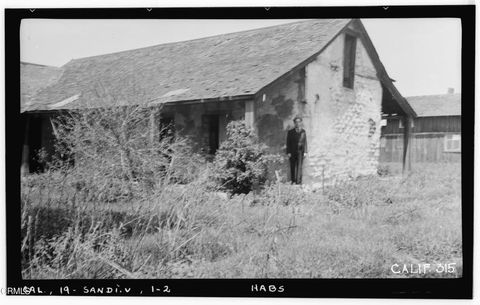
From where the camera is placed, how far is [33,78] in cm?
471

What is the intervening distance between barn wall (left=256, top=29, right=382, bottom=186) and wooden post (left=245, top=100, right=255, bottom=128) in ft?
0.46

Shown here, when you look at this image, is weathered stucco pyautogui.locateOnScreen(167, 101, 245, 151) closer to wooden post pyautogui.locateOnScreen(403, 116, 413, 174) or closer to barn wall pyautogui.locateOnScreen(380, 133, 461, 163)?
barn wall pyautogui.locateOnScreen(380, 133, 461, 163)

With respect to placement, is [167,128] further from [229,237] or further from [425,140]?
[425,140]

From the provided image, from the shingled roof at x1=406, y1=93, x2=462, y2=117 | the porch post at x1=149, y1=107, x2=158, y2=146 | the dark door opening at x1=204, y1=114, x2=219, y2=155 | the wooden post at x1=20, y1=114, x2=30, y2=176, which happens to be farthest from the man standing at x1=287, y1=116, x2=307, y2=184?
the wooden post at x1=20, y1=114, x2=30, y2=176

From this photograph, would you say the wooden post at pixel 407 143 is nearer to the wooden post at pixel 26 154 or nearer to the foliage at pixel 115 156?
the foliage at pixel 115 156

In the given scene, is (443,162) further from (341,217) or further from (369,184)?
(341,217)

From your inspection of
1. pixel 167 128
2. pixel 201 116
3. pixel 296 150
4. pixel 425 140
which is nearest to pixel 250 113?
pixel 201 116

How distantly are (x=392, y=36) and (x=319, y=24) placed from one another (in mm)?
944

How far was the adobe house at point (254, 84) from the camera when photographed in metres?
5.21

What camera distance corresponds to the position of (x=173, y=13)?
4289mm

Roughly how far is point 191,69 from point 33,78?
6.62 ft

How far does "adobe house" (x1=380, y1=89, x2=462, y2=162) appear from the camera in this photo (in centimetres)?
460

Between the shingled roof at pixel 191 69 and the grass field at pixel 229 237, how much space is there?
1.47 metres

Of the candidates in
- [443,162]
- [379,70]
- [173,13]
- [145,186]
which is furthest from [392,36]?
[145,186]
